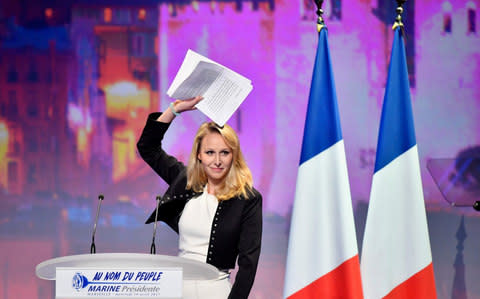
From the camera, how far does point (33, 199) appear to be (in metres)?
4.11

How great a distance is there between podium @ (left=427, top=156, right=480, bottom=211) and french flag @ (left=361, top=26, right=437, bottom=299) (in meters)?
1.07

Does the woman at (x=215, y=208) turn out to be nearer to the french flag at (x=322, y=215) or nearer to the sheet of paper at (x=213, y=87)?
the sheet of paper at (x=213, y=87)

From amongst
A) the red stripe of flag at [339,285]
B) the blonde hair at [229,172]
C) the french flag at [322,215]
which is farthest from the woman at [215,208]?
the red stripe of flag at [339,285]

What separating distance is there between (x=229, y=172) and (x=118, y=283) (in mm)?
920

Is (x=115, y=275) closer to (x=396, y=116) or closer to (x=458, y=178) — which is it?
(x=396, y=116)

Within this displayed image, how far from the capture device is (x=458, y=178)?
3994 millimetres

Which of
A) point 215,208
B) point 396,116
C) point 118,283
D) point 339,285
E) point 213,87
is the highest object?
point 213,87

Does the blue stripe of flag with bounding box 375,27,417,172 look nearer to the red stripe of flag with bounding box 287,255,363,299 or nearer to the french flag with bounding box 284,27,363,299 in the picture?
the french flag with bounding box 284,27,363,299

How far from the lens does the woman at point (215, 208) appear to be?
8.73ft

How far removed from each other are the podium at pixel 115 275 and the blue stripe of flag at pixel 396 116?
4.56 ft

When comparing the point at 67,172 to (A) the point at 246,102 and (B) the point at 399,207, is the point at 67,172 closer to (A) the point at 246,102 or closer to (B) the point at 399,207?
(A) the point at 246,102

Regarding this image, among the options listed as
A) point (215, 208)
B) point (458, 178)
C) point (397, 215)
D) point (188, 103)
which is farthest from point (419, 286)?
point (188, 103)

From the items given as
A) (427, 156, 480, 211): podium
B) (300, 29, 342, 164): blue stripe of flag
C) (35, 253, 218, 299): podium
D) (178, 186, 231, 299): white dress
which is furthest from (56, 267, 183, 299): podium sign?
(427, 156, 480, 211): podium

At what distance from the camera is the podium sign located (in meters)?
2.02
